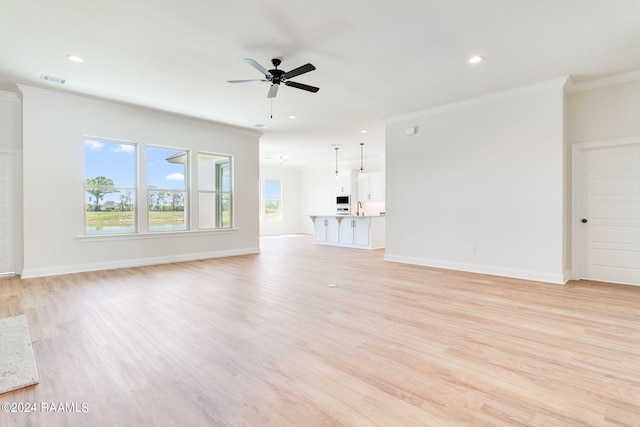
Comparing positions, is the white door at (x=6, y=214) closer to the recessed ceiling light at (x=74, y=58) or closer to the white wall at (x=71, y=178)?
the white wall at (x=71, y=178)

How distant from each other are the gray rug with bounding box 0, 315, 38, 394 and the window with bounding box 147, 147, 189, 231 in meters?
3.55

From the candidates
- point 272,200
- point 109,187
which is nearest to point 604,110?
point 109,187

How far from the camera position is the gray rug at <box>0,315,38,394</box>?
1.97 m

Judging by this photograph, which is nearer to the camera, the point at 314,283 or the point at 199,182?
the point at 314,283

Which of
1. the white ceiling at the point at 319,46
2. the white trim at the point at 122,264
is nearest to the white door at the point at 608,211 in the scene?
the white ceiling at the point at 319,46

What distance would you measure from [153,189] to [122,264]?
1563 mm

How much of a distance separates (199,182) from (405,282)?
500 centimetres

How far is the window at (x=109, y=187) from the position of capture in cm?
560

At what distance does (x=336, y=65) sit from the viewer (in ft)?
13.3

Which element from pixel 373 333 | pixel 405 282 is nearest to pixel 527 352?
pixel 373 333

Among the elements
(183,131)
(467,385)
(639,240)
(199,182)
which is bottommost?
(467,385)

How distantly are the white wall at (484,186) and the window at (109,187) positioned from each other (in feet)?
17.0

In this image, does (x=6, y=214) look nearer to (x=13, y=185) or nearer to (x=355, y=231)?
(x=13, y=185)

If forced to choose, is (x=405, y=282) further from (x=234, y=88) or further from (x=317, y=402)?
(x=234, y=88)
